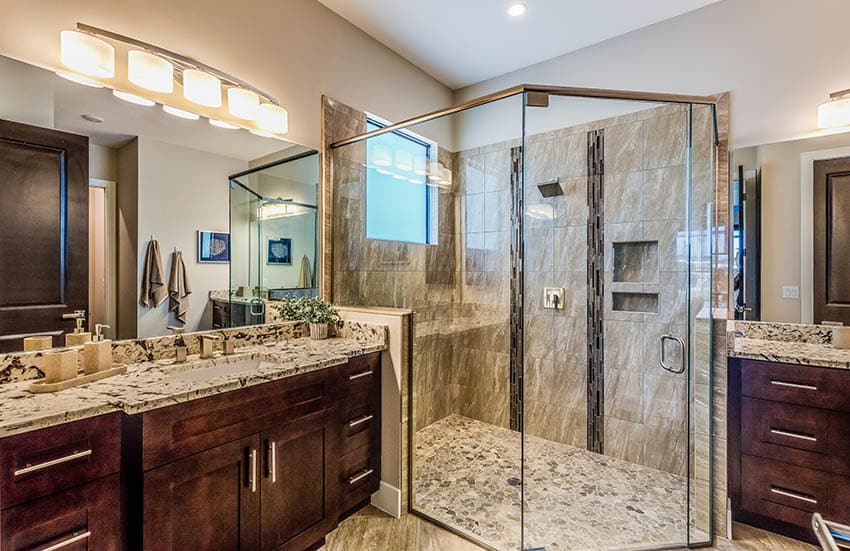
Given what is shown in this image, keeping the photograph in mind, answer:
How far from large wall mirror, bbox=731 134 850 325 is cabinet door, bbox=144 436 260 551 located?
8.96 feet

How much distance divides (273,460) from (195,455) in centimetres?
33

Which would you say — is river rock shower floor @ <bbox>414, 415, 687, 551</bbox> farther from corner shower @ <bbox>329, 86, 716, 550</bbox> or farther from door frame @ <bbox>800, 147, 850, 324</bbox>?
door frame @ <bbox>800, 147, 850, 324</bbox>

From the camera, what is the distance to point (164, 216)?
186 centimetres

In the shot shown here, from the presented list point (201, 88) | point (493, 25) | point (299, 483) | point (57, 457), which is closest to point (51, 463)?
point (57, 457)

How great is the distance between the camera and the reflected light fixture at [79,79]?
1610mm

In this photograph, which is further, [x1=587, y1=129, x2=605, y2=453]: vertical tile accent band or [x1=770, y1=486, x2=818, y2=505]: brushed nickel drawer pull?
[x1=587, y1=129, x2=605, y2=453]: vertical tile accent band

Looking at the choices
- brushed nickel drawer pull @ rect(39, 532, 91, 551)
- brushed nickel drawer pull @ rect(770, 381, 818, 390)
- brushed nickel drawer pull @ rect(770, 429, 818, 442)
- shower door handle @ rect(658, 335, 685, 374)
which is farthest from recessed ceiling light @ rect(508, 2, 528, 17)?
brushed nickel drawer pull @ rect(39, 532, 91, 551)

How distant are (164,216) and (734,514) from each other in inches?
127

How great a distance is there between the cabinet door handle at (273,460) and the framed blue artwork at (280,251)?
43.0 inches

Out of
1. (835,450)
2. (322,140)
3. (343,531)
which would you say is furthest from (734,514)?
(322,140)

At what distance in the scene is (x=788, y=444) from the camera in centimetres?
189

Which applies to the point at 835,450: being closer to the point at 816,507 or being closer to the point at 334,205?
the point at 816,507

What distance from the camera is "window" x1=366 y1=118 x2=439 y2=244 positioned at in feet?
9.30

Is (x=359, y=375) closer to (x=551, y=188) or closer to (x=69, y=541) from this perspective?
(x=69, y=541)
